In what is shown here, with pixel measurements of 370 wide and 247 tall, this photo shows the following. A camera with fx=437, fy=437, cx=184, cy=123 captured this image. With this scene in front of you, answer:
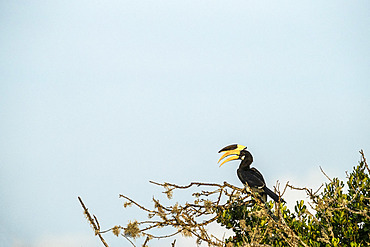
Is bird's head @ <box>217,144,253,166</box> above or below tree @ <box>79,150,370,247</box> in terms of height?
above

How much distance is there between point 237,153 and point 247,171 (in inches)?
10.3

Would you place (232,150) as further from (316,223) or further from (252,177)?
(316,223)

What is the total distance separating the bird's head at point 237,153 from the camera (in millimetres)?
5062

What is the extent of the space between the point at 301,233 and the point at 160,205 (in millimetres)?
1331

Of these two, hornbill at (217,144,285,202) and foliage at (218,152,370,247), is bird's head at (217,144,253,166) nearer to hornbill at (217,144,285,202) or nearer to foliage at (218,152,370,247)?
hornbill at (217,144,285,202)

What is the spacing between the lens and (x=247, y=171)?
5004mm

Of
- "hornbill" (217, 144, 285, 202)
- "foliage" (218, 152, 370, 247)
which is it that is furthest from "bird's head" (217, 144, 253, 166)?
"foliage" (218, 152, 370, 247)

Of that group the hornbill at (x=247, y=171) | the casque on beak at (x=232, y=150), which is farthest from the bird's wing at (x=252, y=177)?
the casque on beak at (x=232, y=150)

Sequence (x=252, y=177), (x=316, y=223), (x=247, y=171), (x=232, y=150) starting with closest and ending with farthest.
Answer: (x=316, y=223), (x=252, y=177), (x=247, y=171), (x=232, y=150)

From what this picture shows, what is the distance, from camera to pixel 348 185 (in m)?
4.32

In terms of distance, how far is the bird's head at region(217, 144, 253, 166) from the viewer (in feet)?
16.6

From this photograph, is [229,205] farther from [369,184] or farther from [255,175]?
[369,184]

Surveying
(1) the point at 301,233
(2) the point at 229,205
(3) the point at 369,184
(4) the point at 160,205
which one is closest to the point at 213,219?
(2) the point at 229,205

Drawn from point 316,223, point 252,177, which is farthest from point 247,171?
point 316,223
